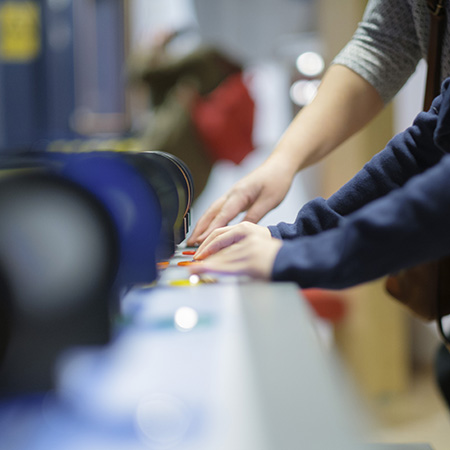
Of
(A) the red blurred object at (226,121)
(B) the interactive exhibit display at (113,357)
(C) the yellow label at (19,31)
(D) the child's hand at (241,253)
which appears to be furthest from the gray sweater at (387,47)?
(C) the yellow label at (19,31)

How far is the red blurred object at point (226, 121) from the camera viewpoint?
1.92 meters

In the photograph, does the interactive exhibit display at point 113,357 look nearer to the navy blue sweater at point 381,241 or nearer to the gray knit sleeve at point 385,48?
the navy blue sweater at point 381,241

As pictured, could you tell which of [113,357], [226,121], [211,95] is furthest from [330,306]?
[113,357]

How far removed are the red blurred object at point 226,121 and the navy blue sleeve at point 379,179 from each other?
4.06 feet

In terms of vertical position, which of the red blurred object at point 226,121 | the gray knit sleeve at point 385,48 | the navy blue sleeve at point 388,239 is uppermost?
the gray knit sleeve at point 385,48

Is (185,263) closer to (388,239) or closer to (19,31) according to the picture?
(388,239)

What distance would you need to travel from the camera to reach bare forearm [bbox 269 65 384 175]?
33.2 inches

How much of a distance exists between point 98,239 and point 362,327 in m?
1.81

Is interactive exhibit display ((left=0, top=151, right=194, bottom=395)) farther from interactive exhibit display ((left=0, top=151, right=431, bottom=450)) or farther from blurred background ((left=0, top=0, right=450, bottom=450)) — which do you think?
blurred background ((left=0, top=0, right=450, bottom=450))

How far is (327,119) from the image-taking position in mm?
844

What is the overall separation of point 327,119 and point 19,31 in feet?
8.78

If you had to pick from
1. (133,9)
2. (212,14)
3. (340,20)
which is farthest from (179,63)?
(133,9)

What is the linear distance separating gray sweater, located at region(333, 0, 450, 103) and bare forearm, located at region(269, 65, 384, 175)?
0.06 feet

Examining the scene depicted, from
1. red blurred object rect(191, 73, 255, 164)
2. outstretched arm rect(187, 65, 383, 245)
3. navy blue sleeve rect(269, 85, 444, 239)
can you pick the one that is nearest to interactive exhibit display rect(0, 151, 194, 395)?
navy blue sleeve rect(269, 85, 444, 239)
